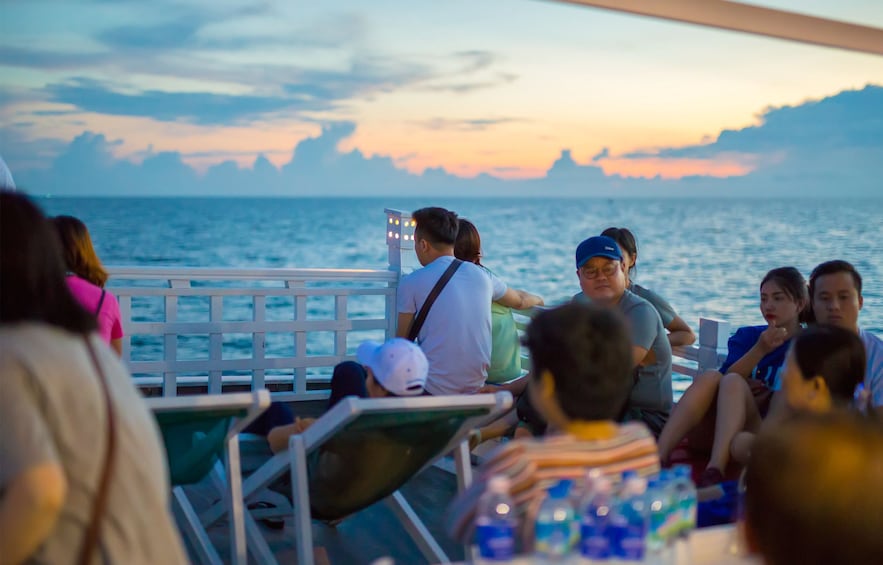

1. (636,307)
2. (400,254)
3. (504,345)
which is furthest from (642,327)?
(400,254)

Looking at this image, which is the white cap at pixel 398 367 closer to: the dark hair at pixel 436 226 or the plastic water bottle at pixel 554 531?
the dark hair at pixel 436 226

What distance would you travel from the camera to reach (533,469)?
176 cm

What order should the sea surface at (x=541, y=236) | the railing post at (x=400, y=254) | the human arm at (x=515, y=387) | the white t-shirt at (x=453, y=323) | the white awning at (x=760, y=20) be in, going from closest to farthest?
the white awning at (x=760, y=20) < the white t-shirt at (x=453, y=323) < the human arm at (x=515, y=387) < the railing post at (x=400, y=254) < the sea surface at (x=541, y=236)

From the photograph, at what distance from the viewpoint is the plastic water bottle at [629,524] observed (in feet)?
5.49

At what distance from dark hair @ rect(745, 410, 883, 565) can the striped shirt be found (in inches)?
21.6

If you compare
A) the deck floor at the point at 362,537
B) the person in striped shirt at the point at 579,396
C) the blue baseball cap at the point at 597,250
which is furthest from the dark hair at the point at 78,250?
the person in striped shirt at the point at 579,396

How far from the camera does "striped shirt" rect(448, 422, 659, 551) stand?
1.75 meters

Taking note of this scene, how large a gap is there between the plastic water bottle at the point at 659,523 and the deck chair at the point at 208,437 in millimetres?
1094

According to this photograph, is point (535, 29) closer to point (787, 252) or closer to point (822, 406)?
point (787, 252)

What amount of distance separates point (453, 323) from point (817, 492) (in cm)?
302

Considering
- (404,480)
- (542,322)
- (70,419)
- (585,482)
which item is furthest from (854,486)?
(404,480)

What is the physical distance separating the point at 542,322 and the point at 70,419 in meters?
0.89

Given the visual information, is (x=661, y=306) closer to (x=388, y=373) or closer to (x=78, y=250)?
(x=388, y=373)

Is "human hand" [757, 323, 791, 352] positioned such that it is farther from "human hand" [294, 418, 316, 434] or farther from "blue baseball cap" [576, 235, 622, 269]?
"human hand" [294, 418, 316, 434]
